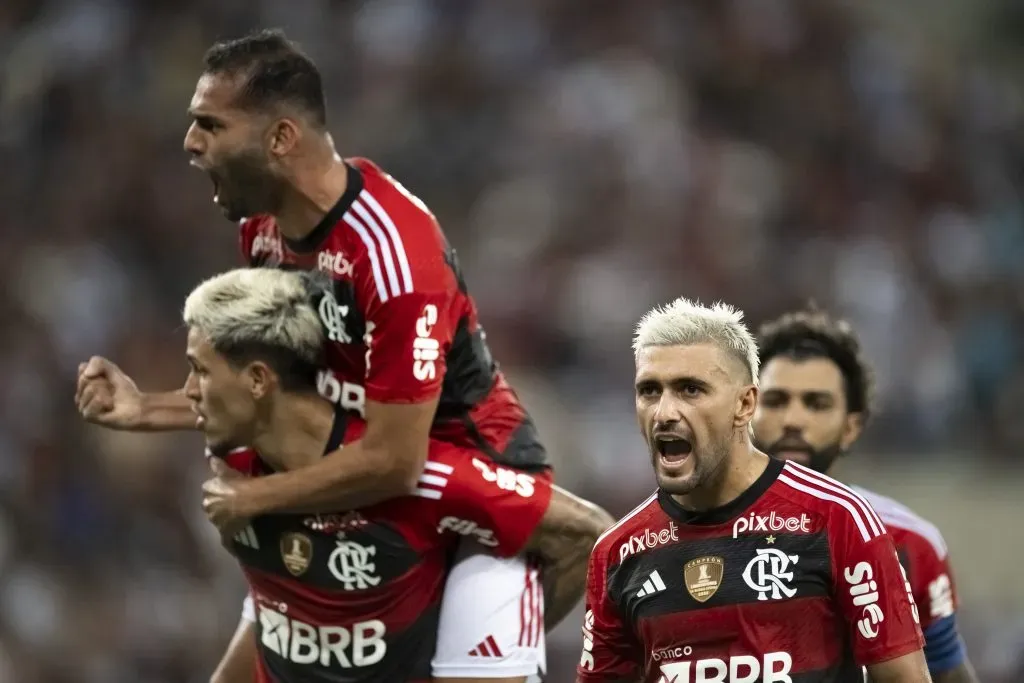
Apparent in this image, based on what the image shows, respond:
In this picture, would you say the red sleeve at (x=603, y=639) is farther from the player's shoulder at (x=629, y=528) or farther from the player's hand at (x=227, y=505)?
the player's hand at (x=227, y=505)

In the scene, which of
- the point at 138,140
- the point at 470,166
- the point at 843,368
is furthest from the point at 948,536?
the point at 138,140

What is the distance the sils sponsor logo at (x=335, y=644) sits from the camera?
15.1 ft

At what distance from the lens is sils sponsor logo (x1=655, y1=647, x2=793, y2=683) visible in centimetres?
372

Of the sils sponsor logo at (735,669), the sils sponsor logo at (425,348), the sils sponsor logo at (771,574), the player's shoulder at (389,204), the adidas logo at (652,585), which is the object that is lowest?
the sils sponsor logo at (735,669)

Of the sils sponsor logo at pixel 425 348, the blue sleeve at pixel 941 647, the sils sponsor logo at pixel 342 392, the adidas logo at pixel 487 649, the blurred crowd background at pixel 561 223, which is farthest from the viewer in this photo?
the blurred crowd background at pixel 561 223

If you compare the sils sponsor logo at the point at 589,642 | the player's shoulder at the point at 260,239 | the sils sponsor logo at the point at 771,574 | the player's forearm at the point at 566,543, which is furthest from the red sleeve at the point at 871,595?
the player's shoulder at the point at 260,239

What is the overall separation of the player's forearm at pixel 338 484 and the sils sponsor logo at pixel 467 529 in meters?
0.19

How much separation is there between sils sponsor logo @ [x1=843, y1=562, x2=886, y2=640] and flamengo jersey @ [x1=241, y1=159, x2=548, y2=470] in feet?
3.99

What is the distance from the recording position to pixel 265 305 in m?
4.46

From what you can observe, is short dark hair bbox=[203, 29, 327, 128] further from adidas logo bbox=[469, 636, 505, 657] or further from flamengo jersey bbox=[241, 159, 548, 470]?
adidas logo bbox=[469, 636, 505, 657]

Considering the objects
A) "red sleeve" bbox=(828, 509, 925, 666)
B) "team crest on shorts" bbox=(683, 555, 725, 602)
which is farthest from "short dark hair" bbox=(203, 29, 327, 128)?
"red sleeve" bbox=(828, 509, 925, 666)

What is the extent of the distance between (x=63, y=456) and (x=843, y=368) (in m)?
5.45

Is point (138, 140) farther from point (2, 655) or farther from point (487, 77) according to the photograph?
point (2, 655)

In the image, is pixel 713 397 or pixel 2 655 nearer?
pixel 713 397
